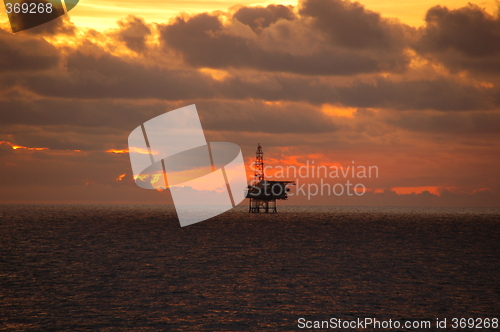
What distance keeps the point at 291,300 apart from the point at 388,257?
32008 millimetres

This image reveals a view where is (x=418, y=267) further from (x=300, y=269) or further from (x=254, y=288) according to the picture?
(x=254, y=288)

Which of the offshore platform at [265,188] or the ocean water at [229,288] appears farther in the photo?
the offshore platform at [265,188]

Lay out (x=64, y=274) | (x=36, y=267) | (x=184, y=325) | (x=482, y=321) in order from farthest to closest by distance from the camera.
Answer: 1. (x=36, y=267)
2. (x=64, y=274)
3. (x=482, y=321)
4. (x=184, y=325)

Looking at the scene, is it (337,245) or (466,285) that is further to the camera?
(337,245)

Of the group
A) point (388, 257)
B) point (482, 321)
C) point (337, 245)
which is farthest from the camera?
point (337, 245)

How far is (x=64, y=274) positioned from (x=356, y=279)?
26.2 m

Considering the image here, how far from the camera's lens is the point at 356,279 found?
44312 millimetres

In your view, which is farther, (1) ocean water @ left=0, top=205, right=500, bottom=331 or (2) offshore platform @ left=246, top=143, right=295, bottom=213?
(2) offshore platform @ left=246, top=143, right=295, bottom=213

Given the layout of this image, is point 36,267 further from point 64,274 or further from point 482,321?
point 482,321

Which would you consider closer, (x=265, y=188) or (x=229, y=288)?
(x=229, y=288)

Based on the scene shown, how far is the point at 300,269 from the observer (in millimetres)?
49969

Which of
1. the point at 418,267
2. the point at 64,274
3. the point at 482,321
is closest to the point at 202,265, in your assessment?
the point at 64,274

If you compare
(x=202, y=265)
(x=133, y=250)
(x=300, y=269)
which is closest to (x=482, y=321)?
(x=300, y=269)

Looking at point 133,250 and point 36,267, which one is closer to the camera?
point 36,267
